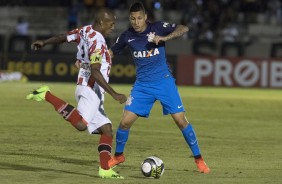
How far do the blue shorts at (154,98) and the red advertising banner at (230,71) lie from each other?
72.6 ft

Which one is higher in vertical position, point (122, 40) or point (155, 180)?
point (122, 40)

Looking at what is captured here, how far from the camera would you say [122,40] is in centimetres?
1192

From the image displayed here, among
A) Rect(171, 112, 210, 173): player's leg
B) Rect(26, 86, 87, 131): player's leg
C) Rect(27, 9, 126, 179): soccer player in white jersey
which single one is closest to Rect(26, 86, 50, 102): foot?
Rect(26, 86, 87, 131): player's leg

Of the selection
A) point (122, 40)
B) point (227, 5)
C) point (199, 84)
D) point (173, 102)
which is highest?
point (122, 40)

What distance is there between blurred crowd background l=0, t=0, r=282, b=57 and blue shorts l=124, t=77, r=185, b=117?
23.5 metres

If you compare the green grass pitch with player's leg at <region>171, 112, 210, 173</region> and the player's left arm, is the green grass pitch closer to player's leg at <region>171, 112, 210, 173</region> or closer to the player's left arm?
player's leg at <region>171, 112, 210, 173</region>

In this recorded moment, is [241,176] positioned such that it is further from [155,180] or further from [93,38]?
[93,38]

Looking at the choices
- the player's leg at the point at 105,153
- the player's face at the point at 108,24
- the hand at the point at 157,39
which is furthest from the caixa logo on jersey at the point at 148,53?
the player's leg at the point at 105,153

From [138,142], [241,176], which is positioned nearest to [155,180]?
[241,176]

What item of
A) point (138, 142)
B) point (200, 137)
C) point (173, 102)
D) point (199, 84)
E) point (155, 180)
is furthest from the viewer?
point (199, 84)

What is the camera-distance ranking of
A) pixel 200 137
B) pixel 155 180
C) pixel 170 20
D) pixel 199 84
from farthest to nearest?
pixel 170 20, pixel 199 84, pixel 200 137, pixel 155 180

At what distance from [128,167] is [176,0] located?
1043 inches

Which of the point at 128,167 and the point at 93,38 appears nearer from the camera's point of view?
the point at 93,38

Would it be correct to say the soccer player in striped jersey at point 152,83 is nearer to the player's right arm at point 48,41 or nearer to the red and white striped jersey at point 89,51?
the red and white striped jersey at point 89,51
